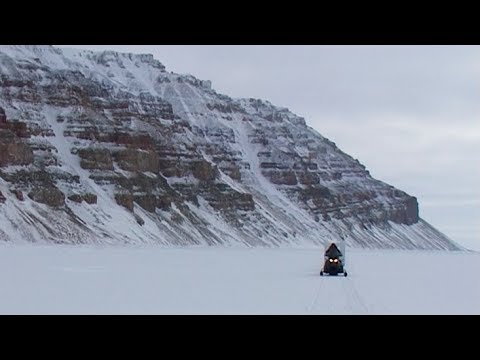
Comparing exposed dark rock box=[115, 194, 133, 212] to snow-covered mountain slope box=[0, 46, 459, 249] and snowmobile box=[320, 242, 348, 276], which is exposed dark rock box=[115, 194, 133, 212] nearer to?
snow-covered mountain slope box=[0, 46, 459, 249]

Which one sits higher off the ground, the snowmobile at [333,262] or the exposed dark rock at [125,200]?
the exposed dark rock at [125,200]

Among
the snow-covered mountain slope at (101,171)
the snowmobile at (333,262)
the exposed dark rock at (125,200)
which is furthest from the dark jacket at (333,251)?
A: the exposed dark rock at (125,200)

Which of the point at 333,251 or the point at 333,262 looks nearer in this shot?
the point at 333,262

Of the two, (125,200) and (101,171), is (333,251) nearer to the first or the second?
(125,200)

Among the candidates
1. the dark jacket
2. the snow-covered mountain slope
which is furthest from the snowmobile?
the snow-covered mountain slope

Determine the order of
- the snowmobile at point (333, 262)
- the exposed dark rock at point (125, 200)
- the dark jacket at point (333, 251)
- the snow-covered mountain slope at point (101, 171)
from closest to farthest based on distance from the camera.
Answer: the snowmobile at point (333, 262) → the dark jacket at point (333, 251) → the snow-covered mountain slope at point (101, 171) → the exposed dark rock at point (125, 200)

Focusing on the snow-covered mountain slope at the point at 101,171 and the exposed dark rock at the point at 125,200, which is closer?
the snow-covered mountain slope at the point at 101,171

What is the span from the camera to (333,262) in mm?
44344

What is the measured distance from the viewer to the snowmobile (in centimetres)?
4434

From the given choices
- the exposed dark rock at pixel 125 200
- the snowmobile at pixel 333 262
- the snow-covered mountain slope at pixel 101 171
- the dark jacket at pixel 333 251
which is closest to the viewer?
the snowmobile at pixel 333 262

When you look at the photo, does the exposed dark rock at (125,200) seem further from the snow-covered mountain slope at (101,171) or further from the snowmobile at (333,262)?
the snowmobile at (333,262)

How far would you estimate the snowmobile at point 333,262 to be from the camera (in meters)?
44.3

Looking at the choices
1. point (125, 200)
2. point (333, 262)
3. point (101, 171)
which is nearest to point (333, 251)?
point (333, 262)
